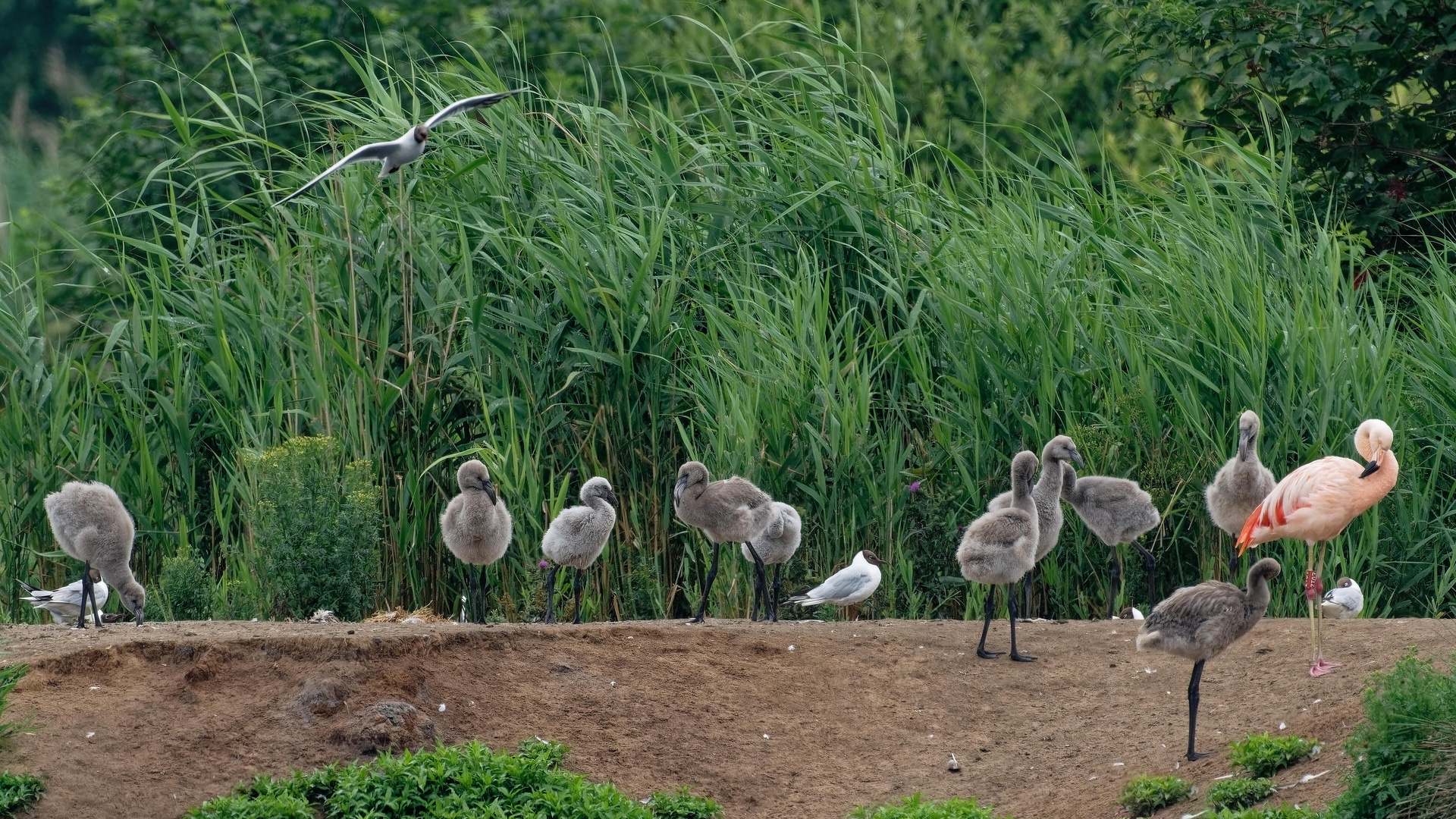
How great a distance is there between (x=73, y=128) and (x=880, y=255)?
1026cm

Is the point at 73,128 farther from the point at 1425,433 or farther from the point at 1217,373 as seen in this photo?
the point at 1425,433

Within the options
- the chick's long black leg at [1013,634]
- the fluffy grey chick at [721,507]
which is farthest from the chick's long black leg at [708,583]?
the chick's long black leg at [1013,634]

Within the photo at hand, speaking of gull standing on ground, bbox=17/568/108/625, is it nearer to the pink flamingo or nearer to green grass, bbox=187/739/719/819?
green grass, bbox=187/739/719/819

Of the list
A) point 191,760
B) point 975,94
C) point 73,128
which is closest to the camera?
point 191,760

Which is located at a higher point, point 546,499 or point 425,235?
point 425,235

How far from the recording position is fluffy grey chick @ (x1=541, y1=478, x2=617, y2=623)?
351 inches

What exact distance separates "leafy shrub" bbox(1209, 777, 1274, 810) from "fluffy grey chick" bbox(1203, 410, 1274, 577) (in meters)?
2.41

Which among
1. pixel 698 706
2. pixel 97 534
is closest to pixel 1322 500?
pixel 698 706

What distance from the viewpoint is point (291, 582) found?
9.61 metres

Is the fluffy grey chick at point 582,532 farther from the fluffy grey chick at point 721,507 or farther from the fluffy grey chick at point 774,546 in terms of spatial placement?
the fluffy grey chick at point 774,546

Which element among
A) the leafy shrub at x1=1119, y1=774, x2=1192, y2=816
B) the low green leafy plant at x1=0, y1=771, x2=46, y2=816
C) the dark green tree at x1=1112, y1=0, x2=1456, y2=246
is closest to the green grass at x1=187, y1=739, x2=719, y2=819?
the low green leafy plant at x1=0, y1=771, x2=46, y2=816

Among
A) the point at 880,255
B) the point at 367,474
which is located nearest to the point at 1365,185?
the point at 880,255

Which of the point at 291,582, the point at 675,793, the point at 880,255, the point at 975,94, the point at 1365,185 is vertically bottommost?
the point at 675,793

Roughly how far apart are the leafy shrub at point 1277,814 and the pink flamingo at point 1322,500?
5.54ft
